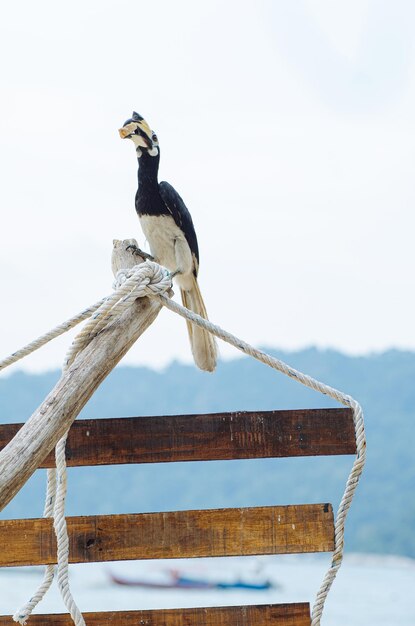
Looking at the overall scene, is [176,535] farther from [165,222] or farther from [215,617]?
[165,222]

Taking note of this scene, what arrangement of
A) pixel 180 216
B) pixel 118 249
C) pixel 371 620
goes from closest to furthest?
pixel 118 249, pixel 180 216, pixel 371 620

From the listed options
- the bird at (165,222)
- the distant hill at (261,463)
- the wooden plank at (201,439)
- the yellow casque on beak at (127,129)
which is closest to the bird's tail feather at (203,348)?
the bird at (165,222)

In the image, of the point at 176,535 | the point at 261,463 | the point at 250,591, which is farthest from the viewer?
the point at 261,463

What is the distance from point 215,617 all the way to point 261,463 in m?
43.4

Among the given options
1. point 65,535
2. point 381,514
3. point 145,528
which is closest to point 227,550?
point 145,528

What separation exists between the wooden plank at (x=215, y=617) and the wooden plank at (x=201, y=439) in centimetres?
33

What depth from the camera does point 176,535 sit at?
199 cm

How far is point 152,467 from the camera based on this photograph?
152 feet

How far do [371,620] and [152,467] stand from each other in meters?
20.6

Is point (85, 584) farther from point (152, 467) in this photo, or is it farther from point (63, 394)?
point (63, 394)

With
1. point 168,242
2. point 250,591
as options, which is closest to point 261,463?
point 250,591

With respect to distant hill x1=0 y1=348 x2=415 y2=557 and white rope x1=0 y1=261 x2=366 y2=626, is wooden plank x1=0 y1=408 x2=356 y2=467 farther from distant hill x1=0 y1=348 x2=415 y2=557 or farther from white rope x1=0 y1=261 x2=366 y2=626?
distant hill x1=0 y1=348 x2=415 y2=557

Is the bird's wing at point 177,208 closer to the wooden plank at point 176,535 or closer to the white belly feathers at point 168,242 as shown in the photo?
the white belly feathers at point 168,242

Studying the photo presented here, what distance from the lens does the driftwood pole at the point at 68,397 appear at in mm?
1558
